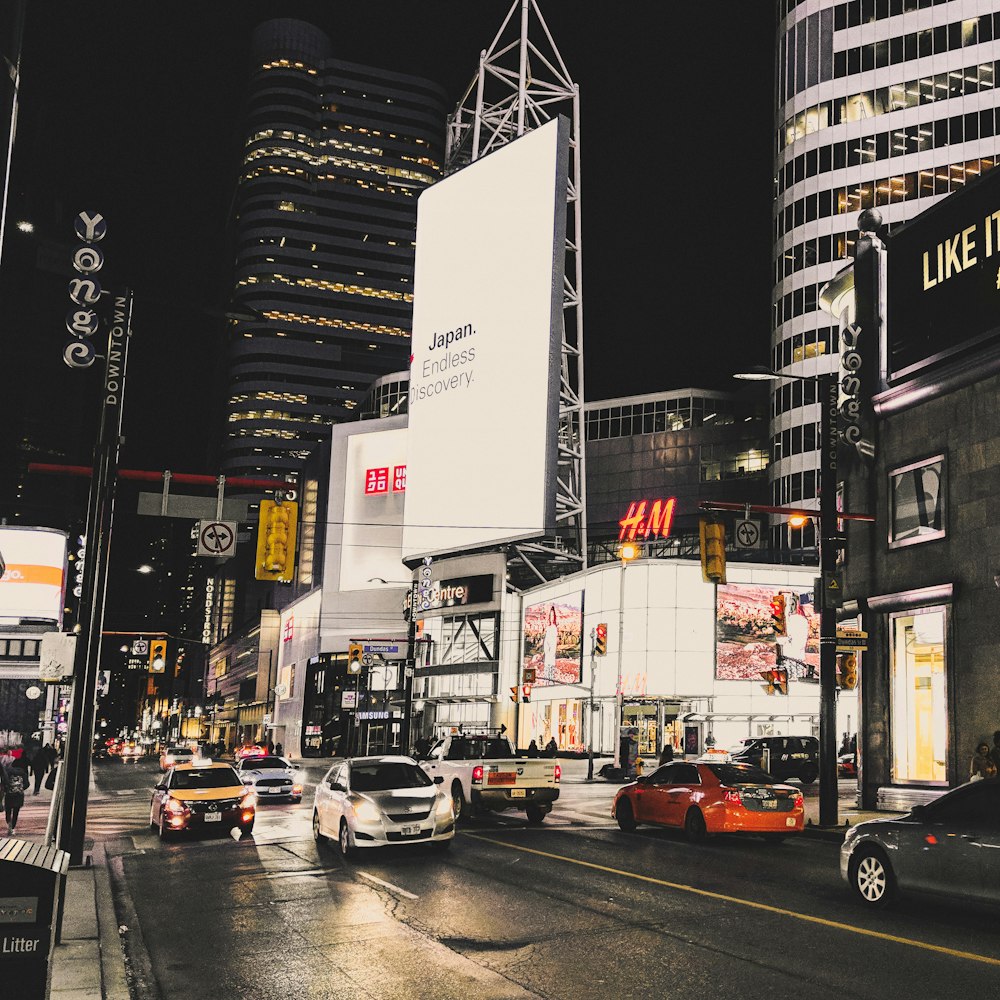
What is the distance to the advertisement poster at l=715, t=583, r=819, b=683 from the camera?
209ft

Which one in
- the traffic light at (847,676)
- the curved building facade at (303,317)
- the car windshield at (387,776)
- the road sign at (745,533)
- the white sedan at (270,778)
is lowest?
the white sedan at (270,778)

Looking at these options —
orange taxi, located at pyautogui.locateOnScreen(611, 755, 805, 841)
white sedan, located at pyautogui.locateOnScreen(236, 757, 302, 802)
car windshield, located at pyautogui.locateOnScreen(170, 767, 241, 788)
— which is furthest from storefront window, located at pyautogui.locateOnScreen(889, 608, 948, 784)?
white sedan, located at pyautogui.locateOnScreen(236, 757, 302, 802)

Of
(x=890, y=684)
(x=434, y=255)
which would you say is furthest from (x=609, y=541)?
(x=890, y=684)

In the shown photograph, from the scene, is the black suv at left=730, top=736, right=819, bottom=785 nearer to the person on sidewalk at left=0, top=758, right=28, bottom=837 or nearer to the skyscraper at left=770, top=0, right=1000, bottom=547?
the person on sidewalk at left=0, top=758, right=28, bottom=837

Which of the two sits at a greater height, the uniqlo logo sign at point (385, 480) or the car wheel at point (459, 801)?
the uniqlo logo sign at point (385, 480)

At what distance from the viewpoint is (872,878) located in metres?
12.1

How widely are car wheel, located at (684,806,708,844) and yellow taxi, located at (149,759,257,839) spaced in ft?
27.9

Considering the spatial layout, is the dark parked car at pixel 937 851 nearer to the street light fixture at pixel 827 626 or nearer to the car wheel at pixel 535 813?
the street light fixture at pixel 827 626

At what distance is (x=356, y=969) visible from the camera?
364 inches

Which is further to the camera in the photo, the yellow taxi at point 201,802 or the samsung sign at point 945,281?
the samsung sign at point 945,281

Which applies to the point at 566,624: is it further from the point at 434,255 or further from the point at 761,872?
the point at 761,872

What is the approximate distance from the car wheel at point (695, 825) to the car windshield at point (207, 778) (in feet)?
30.0

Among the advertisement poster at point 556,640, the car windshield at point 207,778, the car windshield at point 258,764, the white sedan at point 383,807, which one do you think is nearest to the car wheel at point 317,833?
the white sedan at point 383,807

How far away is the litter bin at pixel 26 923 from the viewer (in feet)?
13.4
